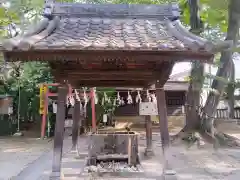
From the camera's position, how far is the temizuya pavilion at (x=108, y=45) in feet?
14.5

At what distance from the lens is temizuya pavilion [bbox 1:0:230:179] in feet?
14.5

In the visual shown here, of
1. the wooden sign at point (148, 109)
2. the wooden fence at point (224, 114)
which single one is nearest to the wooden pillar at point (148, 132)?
the wooden sign at point (148, 109)

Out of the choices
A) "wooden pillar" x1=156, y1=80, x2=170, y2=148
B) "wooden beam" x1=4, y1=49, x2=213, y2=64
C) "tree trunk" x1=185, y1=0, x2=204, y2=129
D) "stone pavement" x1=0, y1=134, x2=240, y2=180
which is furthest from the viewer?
"tree trunk" x1=185, y1=0, x2=204, y2=129

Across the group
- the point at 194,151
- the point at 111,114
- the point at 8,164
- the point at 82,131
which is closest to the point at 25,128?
the point at 82,131

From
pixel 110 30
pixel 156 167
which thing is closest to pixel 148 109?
pixel 156 167

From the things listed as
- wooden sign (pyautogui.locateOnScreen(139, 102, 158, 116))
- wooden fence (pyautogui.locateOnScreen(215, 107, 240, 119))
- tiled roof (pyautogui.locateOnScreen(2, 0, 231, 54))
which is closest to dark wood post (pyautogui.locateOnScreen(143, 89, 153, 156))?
wooden sign (pyautogui.locateOnScreen(139, 102, 158, 116))

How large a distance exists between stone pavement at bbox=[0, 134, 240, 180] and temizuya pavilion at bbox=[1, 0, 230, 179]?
4.59ft

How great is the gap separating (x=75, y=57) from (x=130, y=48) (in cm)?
99

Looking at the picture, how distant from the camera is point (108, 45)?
4395mm

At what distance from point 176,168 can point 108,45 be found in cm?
453

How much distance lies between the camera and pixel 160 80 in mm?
5695

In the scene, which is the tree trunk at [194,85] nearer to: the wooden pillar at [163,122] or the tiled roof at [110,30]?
the tiled roof at [110,30]

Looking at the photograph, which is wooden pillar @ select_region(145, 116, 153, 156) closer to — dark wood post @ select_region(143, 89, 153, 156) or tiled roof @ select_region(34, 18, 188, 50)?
dark wood post @ select_region(143, 89, 153, 156)

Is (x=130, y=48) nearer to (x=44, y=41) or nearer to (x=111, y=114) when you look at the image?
(x=44, y=41)
